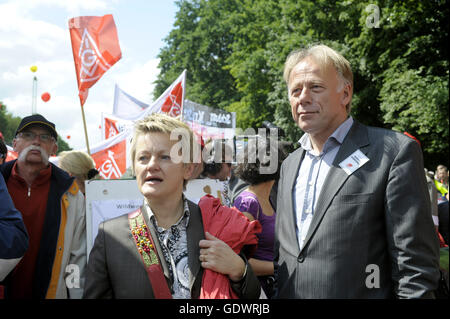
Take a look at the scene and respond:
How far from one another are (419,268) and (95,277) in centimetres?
144

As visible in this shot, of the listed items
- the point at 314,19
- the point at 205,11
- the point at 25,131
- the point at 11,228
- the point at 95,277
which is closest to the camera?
the point at 95,277

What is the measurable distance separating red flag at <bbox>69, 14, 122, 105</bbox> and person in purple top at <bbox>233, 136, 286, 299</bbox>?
3845 millimetres

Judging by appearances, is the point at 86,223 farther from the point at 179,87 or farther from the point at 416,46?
the point at 416,46

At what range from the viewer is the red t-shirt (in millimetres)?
3043

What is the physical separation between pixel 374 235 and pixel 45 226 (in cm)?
213

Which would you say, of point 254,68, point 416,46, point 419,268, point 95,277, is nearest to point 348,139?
point 419,268

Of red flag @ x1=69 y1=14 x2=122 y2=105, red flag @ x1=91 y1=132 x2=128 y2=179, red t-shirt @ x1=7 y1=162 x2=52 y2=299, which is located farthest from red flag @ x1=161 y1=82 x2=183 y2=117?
red t-shirt @ x1=7 y1=162 x2=52 y2=299

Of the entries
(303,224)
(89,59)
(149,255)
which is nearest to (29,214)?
(149,255)

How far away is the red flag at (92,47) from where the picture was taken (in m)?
6.71

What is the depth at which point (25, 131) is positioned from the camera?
11.5ft

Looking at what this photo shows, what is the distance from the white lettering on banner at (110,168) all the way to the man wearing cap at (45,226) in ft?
15.8

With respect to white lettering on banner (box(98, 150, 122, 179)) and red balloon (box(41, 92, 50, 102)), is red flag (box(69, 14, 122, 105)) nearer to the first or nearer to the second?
white lettering on banner (box(98, 150, 122, 179))

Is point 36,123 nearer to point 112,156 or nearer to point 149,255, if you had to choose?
point 149,255

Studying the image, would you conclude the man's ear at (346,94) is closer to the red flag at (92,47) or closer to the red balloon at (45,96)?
the red flag at (92,47)
